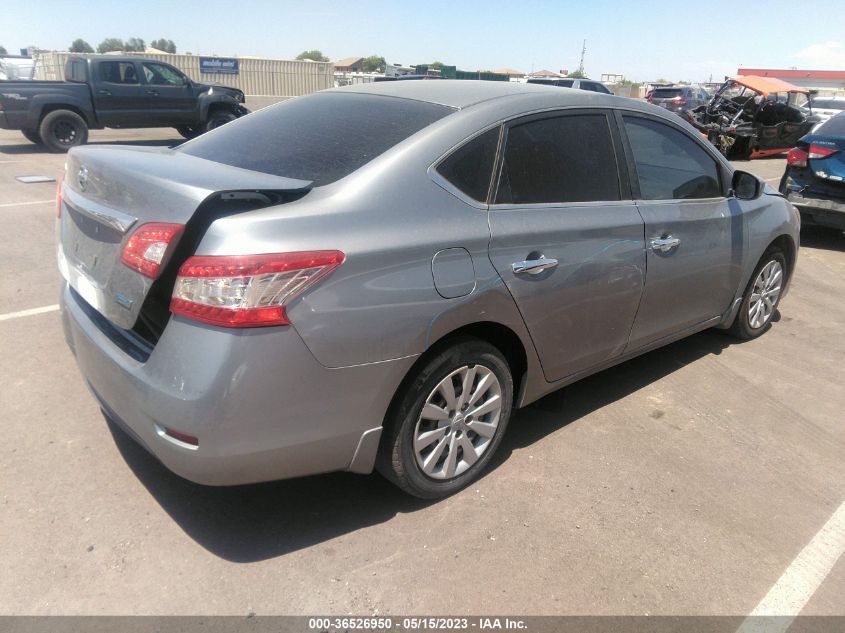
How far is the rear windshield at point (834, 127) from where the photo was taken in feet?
24.6

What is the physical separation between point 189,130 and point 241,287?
15.8 meters

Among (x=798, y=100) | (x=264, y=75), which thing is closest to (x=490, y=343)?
(x=798, y=100)

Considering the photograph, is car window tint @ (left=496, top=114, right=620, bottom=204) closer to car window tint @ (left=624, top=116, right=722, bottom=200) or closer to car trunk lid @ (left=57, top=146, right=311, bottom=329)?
car window tint @ (left=624, top=116, right=722, bottom=200)

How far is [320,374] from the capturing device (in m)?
2.27

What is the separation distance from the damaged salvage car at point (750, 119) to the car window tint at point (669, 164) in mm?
13764

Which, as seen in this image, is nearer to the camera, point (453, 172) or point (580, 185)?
point (453, 172)

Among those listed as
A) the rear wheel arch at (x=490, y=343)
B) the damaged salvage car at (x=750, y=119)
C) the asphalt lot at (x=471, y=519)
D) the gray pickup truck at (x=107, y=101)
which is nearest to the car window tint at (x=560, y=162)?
the rear wheel arch at (x=490, y=343)

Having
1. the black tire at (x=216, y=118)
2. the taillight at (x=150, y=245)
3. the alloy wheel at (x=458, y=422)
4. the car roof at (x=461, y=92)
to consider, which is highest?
the car roof at (x=461, y=92)

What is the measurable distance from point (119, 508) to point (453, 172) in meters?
1.92

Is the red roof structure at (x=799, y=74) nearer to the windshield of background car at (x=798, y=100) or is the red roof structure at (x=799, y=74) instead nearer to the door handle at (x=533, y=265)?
the windshield of background car at (x=798, y=100)

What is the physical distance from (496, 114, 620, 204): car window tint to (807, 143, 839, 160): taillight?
552cm

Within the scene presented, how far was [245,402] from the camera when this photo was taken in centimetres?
217

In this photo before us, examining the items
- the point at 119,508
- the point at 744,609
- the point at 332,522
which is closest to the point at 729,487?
the point at 744,609

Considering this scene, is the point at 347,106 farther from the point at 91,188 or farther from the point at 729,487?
the point at 729,487
